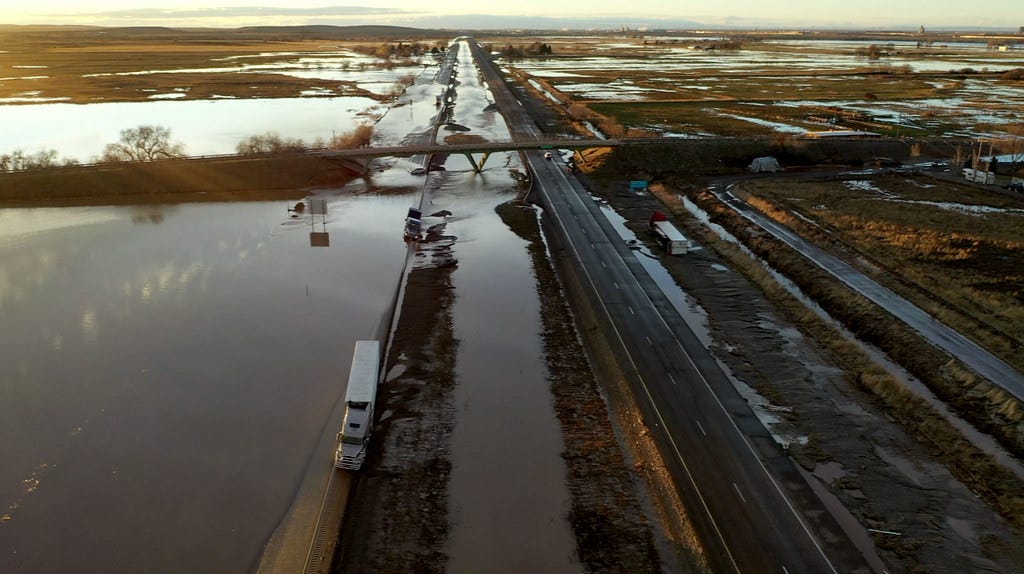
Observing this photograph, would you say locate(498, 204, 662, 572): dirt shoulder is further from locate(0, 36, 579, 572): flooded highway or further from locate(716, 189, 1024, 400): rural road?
locate(716, 189, 1024, 400): rural road

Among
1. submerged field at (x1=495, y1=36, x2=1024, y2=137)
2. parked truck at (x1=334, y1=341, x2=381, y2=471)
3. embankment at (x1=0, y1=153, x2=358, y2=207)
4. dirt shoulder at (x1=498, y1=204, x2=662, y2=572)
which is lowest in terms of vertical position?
dirt shoulder at (x1=498, y1=204, x2=662, y2=572)

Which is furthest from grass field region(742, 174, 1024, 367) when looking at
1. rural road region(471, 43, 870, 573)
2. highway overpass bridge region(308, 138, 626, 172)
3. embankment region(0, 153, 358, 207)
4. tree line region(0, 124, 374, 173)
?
tree line region(0, 124, 374, 173)

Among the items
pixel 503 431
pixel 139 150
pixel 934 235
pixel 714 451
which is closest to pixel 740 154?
pixel 934 235

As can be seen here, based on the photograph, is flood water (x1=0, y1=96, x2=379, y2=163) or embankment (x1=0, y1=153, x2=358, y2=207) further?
flood water (x1=0, y1=96, x2=379, y2=163)

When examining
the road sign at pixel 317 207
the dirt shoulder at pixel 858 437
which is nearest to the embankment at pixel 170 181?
the road sign at pixel 317 207

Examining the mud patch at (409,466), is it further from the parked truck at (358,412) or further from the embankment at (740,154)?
the embankment at (740,154)

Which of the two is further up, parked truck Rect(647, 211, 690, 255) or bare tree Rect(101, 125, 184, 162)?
bare tree Rect(101, 125, 184, 162)
